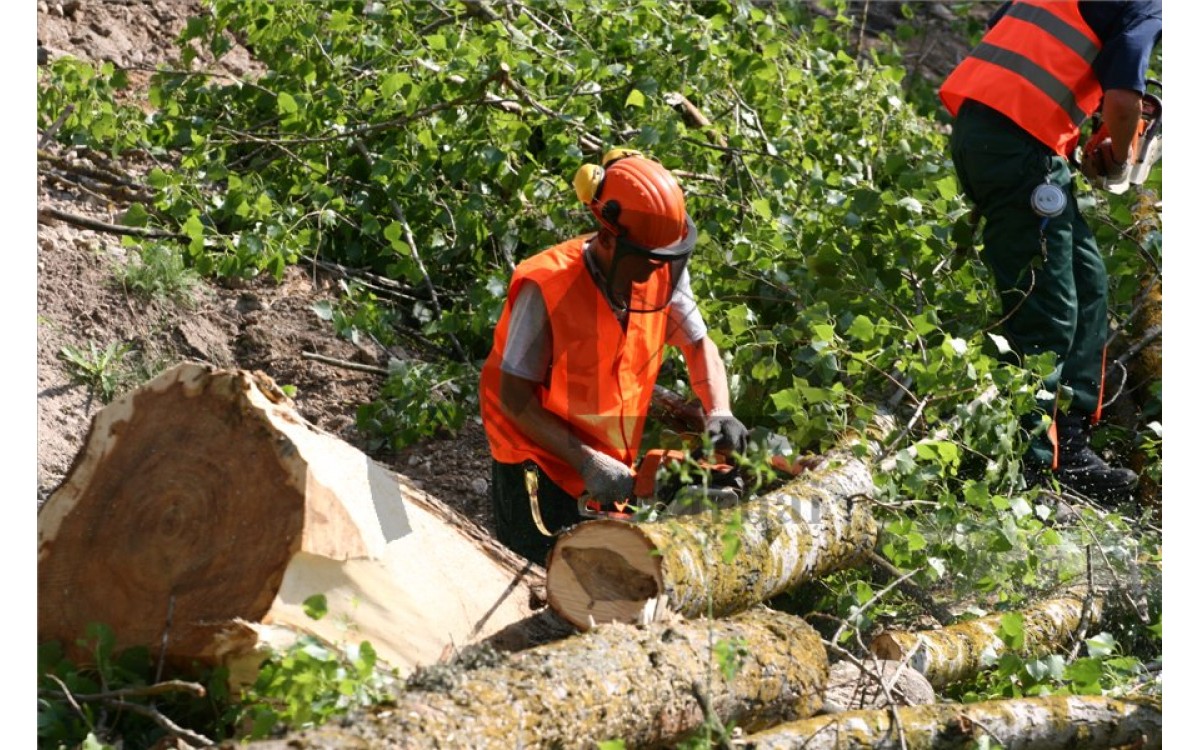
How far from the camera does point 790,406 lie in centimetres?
425

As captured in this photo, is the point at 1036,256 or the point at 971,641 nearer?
the point at 971,641

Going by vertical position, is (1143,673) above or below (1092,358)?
below

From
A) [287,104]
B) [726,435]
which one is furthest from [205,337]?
[726,435]

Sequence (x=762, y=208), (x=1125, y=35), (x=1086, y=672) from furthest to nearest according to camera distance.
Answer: (x=762, y=208) → (x=1125, y=35) → (x=1086, y=672)

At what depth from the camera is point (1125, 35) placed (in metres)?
4.63

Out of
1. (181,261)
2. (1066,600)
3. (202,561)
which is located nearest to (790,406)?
(1066,600)

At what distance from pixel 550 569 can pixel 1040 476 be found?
2119mm

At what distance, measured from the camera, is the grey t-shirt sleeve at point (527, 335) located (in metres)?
3.98

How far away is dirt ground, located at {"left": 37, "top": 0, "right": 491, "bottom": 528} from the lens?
4852 millimetres

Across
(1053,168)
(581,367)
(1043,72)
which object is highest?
(1043,72)

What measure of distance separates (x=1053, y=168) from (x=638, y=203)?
1805 millimetres

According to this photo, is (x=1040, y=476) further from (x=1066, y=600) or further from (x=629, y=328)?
(x=629, y=328)

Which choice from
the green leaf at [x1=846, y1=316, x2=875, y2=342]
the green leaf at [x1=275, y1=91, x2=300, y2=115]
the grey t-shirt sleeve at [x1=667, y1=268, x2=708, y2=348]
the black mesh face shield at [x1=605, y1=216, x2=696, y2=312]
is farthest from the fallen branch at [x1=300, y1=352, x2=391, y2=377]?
the green leaf at [x1=846, y1=316, x2=875, y2=342]

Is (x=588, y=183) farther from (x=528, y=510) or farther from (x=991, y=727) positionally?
(x=991, y=727)
